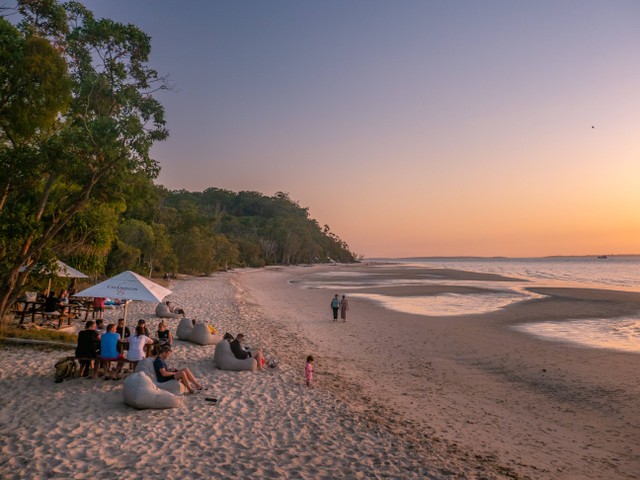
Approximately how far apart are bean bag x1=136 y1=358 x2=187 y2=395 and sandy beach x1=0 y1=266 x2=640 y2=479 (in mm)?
294

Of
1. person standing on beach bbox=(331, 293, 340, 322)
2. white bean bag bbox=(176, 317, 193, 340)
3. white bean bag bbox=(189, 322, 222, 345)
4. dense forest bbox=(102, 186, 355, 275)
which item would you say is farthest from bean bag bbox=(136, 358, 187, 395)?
person standing on beach bbox=(331, 293, 340, 322)

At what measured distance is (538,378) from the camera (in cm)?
1217

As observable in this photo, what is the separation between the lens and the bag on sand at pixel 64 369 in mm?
9094

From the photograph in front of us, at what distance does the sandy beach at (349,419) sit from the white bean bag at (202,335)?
0.94 feet

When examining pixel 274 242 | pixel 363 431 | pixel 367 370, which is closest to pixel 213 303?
pixel 367 370

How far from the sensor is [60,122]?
1317 centimetres

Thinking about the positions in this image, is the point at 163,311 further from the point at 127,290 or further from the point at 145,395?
the point at 145,395

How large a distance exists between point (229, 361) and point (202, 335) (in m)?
2.97

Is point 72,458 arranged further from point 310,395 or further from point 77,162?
point 77,162

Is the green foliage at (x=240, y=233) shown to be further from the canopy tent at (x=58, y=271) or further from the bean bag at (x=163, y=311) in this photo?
the canopy tent at (x=58, y=271)

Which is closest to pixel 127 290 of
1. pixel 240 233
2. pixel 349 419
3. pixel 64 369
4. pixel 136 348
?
pixel 136 348

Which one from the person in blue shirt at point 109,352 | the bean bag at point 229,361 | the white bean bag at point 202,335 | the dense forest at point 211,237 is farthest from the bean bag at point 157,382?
the dense forest at point 211,237

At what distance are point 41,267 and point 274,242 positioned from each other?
336ft

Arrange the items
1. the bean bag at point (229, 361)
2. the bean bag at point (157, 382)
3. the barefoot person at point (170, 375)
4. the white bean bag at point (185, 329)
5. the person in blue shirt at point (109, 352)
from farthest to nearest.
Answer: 1. the white bean bag at point (185, 329)
2. the bean bag at point (229, 361)
3. the person in blue shirt at point (109, 352)
4. the barefoot person at point (170, 375)
5. the bean bag at point (157, 382)
